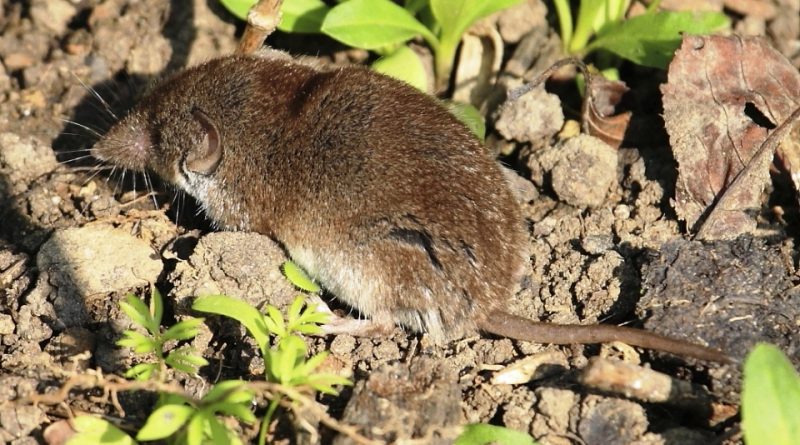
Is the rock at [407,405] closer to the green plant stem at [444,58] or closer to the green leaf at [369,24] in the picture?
the green leaf at [369,24]

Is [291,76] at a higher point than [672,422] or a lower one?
higher

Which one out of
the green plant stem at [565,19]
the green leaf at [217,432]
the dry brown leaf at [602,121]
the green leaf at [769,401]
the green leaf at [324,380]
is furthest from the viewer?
the green plant stem at [565,19]

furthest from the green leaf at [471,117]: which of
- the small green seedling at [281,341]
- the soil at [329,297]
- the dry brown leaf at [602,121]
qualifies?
the small green seedling at [281,341]

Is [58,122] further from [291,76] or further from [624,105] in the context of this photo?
[624,105]

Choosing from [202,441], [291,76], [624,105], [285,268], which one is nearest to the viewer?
[202,441]

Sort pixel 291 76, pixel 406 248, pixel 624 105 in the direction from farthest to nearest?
pixel 624 105
pixel 291 76
pixel 406 248

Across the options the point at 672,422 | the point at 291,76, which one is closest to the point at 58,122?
the point at 291,76

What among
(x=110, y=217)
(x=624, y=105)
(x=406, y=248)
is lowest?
(x=110, y=217)
